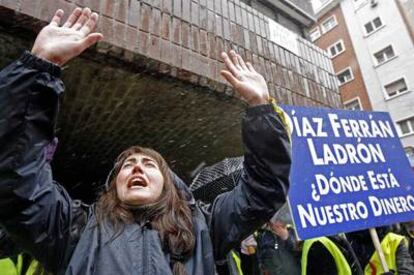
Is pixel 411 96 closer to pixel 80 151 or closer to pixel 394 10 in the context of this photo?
pixel 394 10

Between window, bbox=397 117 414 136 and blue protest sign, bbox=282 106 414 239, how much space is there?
53.6ft

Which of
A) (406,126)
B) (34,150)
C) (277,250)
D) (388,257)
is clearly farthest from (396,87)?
(34,150)

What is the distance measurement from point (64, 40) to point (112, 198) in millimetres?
763

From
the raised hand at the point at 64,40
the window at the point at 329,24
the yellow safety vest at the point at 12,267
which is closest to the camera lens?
the raised hand at the point at 64,40

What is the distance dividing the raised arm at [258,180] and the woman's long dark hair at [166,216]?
172 millimetres

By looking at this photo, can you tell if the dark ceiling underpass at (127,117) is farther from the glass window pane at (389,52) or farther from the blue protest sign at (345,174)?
the glass window pane at (389,52)

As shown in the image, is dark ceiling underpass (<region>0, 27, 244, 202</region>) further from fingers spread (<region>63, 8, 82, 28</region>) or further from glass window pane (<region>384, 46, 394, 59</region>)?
glass window pane (<region>384, 46, 394, 59</region>)

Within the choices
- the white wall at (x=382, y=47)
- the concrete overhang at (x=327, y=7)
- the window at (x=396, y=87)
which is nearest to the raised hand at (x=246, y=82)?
the white wall at (x=382, y=47)

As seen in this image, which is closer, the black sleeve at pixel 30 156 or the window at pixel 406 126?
the black sleeve at pixel 30 156

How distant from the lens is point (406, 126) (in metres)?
16.7

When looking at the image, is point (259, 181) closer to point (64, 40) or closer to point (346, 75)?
point (64, 40)

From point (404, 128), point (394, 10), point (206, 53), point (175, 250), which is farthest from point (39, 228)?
point (394, 10)

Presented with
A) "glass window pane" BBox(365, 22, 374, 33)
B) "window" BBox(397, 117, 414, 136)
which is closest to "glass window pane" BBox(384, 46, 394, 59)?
"glass window pane" BBox(365, 22, 374, 33)

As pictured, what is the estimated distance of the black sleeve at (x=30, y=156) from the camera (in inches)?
43.8
